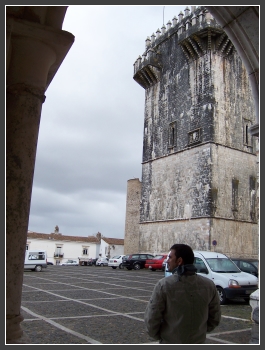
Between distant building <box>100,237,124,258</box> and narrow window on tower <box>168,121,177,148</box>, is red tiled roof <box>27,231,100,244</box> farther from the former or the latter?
narrow window on tower <box>168,121,177,148</box>

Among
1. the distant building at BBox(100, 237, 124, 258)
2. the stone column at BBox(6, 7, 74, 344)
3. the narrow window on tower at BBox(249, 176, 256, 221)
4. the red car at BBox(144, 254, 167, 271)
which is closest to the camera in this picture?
the stone column at BBox(6, 7, 74, 344)

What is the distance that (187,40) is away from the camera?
27.7m

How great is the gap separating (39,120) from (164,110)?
28.4 meters

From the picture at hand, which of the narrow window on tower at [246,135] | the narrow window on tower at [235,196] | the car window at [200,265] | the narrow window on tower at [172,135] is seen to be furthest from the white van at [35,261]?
the narrow window on tower at [246,135]

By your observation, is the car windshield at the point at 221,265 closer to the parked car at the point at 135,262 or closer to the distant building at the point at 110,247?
the parked car at the point at 135,262

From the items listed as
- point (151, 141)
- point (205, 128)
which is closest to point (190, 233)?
point (205, 128)

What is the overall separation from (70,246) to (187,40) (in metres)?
41.4

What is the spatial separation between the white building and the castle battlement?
32.6 meters

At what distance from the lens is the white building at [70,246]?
57.2 m

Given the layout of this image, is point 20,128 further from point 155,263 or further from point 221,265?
point 155,263

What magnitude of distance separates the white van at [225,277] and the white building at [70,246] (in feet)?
154

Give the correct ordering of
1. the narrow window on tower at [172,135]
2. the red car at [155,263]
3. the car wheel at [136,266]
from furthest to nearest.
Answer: the narrow window on tower at [172,135] → the car wheel at [136,266] → the red car at [155,263]

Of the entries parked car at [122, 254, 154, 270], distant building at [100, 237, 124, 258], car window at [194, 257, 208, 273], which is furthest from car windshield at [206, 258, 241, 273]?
distant building at [100, 237, 124, 258]

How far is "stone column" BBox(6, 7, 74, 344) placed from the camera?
2.92 meters
